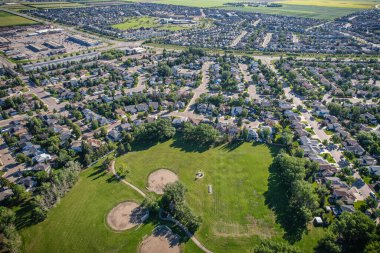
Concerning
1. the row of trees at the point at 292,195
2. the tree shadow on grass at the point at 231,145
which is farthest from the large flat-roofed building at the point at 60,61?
the row of trees at the point at 292,195

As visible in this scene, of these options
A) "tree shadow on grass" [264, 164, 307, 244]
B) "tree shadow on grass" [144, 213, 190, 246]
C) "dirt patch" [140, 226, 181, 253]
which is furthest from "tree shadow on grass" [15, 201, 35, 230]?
"tree shadow on grass" [264, 164, 307, 244]

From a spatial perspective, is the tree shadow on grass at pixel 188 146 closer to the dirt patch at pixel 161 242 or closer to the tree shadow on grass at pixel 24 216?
the dirt patch at pixel 161 242

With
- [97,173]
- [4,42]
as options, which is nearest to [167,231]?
[97,173]

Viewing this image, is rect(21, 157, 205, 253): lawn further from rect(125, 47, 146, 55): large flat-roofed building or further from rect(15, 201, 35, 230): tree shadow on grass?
rect(125, 47, 146, 55): large flat-roofed building

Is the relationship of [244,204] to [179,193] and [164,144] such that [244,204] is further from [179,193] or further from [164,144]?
[164,144]

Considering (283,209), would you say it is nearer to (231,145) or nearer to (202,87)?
(231,145)

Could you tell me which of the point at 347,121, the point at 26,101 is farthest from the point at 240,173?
the point at 26,101

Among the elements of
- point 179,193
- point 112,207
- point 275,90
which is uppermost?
point 275,90
